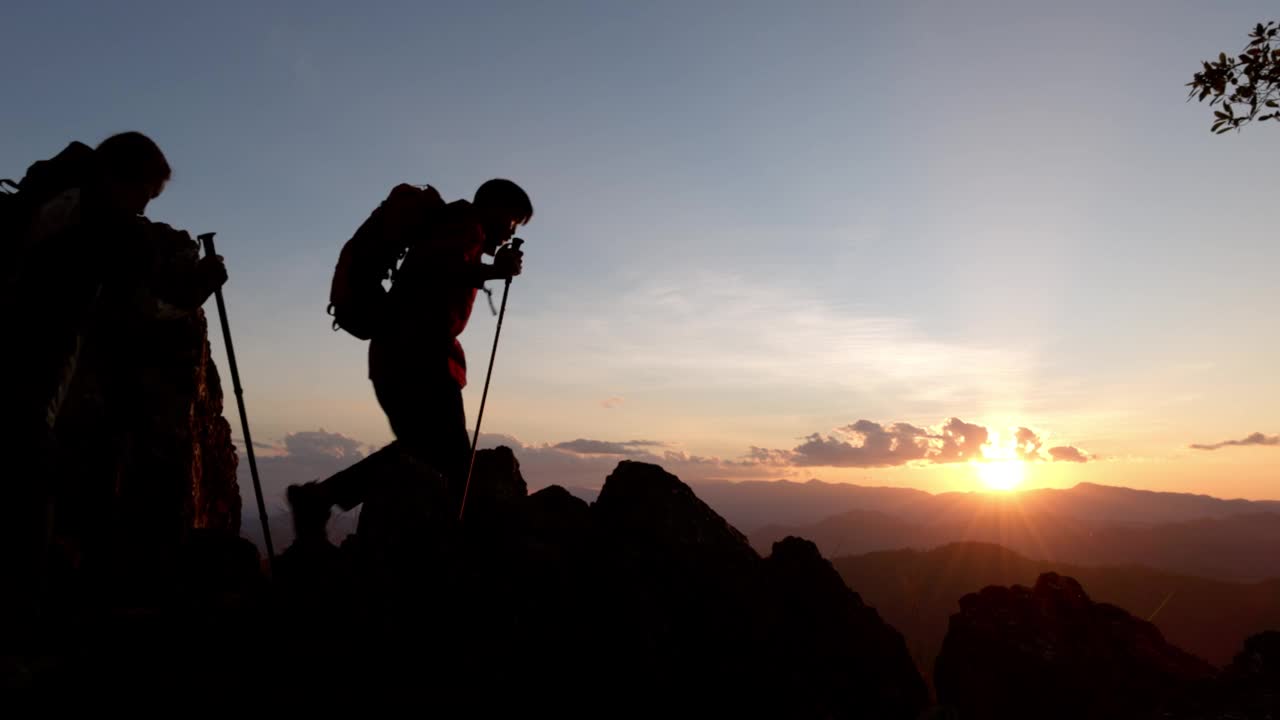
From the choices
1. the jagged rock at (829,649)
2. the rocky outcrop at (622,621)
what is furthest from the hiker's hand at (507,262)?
the jagged rock at (829,649)

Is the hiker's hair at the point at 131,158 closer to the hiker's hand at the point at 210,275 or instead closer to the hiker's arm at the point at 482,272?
the hiker's hand at the point at 210,275

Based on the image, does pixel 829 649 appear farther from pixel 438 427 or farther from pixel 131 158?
pixel 131 158

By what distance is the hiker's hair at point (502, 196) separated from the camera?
6.38 meters

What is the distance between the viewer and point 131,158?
4.55 metres

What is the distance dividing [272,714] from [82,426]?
2548 mm

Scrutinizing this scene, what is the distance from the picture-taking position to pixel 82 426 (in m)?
4.93

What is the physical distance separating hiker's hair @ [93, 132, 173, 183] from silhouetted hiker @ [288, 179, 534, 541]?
1469mm

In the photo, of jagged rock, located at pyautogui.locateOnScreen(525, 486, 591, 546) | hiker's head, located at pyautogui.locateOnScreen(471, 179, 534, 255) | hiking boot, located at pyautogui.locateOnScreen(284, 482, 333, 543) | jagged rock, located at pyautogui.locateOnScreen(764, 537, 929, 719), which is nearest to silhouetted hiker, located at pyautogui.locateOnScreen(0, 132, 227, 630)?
hiking boot, located at pyautogui.locateOnScreen(284, 482, 333, 543)

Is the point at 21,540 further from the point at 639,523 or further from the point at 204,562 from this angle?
the point at 639,523

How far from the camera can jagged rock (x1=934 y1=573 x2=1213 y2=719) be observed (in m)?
7.00

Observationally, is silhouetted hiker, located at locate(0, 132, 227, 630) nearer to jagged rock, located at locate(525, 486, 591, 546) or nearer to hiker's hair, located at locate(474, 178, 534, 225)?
hiker's hair, located at locate(474, 178, 534, 225)

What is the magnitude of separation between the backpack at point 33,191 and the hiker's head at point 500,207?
9.26 feet

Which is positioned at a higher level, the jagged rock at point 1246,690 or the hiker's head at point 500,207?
the hiker's head at point 500,207

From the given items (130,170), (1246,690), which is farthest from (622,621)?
(1246,690)
